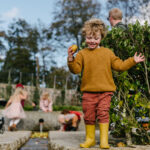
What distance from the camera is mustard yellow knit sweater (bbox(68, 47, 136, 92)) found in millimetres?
3025

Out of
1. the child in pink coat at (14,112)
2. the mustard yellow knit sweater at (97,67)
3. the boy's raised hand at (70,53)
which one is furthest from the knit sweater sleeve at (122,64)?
the child in pink coat at (14,112)

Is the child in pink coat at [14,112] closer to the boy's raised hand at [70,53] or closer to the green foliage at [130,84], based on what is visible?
the green foliage at [130,84]

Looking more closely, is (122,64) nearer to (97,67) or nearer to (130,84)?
(97,67)

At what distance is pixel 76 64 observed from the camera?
3.08 meters

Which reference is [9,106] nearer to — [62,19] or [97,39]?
[97,39]

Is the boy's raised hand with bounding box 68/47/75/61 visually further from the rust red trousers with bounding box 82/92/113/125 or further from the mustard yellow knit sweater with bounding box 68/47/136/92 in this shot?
the rust red trousers with bounding box 82/92/113/125

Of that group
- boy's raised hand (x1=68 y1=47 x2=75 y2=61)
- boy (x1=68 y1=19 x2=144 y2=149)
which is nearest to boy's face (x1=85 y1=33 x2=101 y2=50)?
boy (x1=68 y1=19 x2=144 y2=149)

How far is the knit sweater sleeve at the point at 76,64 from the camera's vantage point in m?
3.00

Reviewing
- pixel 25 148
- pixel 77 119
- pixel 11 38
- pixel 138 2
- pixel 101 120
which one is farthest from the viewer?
pixel 11 38

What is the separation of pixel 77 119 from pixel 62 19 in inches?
862

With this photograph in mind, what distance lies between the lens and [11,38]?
42188 mm

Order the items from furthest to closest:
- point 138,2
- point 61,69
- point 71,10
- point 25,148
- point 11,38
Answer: point 11,38
point 61,69
point 71,10
point 138,2
point 25,148

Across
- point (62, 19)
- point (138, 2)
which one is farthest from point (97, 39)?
point (62, 19)

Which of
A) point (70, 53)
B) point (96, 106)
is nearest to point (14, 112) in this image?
point (96, 106)
